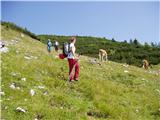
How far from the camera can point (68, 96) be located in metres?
17.8

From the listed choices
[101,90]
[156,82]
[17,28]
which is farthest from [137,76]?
[17,28]

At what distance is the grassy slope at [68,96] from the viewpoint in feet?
52.1

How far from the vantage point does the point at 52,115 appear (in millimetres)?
15602

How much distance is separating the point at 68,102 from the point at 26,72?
11.4 feet

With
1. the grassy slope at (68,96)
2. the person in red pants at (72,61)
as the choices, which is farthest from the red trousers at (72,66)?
the grassy slope at (68,96)

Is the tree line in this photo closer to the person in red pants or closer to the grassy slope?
the grassy slope

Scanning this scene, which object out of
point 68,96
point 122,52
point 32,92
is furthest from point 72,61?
point 122,52

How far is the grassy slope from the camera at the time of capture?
15875mm

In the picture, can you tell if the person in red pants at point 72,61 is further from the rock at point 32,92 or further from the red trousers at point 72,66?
the rock at point 32,92

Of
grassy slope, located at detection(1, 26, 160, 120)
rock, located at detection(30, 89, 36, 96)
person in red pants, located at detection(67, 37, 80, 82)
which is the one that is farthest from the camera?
person in red pants, located at detection(67, 37, 80, 82)

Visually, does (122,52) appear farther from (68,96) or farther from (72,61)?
(68,96)

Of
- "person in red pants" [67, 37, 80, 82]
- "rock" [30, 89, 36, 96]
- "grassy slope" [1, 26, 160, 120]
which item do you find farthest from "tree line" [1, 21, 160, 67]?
"rock" [30, 89, 36, 96]

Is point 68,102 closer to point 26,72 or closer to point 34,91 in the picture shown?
point 34,91

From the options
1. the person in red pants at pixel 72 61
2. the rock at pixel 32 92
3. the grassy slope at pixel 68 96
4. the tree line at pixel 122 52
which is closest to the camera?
the grassy slope at pixel 68 96
